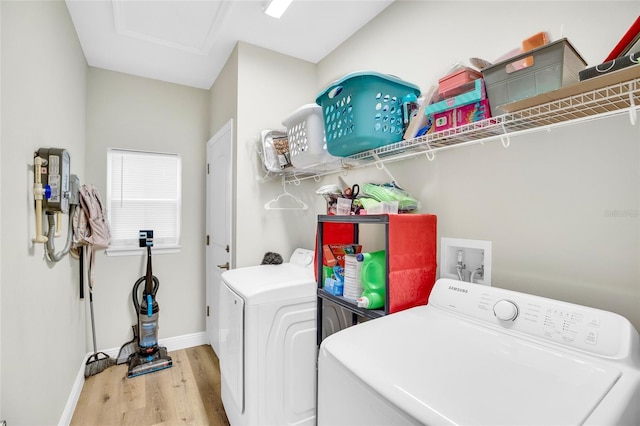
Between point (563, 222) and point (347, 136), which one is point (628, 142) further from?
point (347, 136)

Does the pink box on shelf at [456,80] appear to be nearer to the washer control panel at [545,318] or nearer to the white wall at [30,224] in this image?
the washer control panel at [545,318]

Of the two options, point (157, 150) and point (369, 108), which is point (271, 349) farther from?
point (157, 150)

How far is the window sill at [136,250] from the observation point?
2.88 m

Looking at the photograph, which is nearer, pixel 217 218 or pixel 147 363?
pixel 147 363

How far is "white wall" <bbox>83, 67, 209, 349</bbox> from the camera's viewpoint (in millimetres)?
2846

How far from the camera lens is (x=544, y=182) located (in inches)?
47.0

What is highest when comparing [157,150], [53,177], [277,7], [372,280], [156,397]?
[277,7]

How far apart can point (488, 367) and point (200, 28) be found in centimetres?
263

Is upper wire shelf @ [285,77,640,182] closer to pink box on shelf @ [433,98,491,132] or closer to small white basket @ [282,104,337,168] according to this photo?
pink box on shelf @ [433,98,491,132]

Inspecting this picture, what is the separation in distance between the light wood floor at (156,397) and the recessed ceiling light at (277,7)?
2.70 m

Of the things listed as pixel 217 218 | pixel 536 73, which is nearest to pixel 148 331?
pixel 217 218

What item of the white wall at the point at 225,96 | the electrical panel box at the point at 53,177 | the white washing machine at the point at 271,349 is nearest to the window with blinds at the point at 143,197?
the white wall at the point at 225,96

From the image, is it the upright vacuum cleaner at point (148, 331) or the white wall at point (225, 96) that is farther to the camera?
the upright vacuum cleaner at point (148, 331)

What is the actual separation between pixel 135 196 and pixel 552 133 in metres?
3.29
